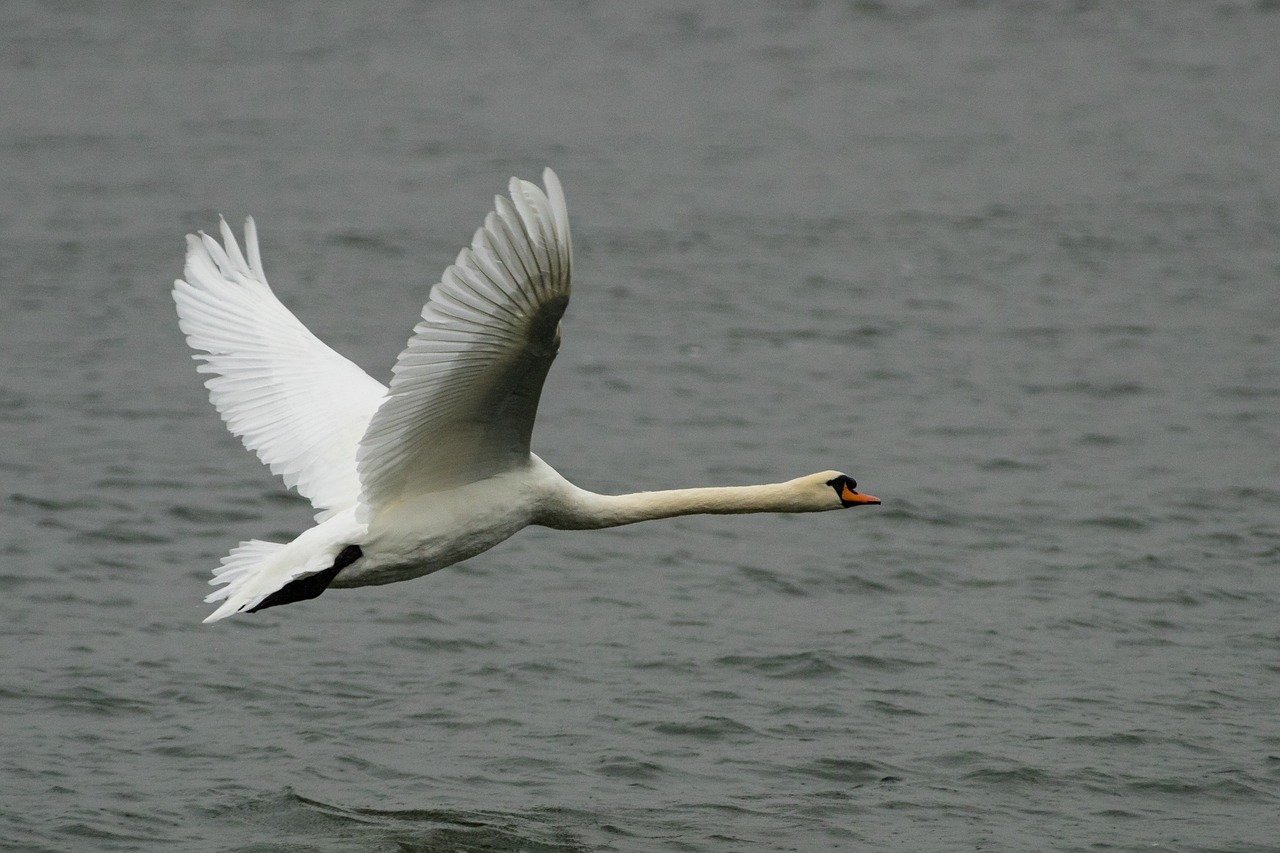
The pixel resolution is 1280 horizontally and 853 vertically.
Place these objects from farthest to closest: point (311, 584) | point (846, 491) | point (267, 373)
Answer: point (267, 373) → point (846, 491) → point (311, 584)

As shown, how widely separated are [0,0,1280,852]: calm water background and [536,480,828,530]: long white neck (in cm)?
130

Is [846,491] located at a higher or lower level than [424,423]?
lower

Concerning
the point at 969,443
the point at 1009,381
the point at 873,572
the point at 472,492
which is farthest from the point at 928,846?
the point at 1009,381

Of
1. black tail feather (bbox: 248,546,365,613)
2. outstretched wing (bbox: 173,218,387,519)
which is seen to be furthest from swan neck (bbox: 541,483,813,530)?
outstretched wing (bbox: 173,218,387,519)

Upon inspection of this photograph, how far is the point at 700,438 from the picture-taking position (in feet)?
48.1

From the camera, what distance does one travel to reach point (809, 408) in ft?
50.4

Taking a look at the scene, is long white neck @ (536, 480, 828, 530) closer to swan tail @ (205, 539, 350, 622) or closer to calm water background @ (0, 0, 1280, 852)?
swan tail @ (205, 539, 350, 622)

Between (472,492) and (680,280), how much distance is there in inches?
395

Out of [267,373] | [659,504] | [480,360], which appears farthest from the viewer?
[267,373]

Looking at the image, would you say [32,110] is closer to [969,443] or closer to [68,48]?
[68,48]

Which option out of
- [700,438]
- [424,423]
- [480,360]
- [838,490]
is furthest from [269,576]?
[700,438]

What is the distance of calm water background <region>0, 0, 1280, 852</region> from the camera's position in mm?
9359

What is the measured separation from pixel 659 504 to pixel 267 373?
7.48 ft

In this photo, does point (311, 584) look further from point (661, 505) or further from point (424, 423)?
point (661, 505)
